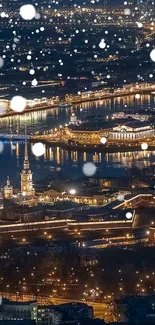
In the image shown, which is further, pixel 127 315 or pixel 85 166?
pixel 85 166

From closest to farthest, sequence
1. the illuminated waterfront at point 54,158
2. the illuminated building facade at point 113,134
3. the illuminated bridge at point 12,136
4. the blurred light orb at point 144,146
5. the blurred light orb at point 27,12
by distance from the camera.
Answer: the illuminated waterfront at point 54,158 < the blurred light orb at point 144,146 < the illuminated bridge at point 12,136 < the illuminated building facade at point 113,134 < the blurred light orb at point 27,12

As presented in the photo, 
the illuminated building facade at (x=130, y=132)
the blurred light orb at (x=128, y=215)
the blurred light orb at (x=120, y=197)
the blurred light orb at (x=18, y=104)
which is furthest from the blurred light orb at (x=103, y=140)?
the blurred light orb at (x=128, y=215)

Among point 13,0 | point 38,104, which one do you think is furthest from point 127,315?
point 13,0

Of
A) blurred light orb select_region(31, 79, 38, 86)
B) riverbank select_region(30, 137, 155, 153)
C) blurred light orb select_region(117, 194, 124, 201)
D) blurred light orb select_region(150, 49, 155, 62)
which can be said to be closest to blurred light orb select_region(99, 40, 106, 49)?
blurred light orb select_region(150, 49, 155, 62)

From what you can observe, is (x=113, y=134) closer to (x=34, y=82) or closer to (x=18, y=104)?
(x=18, y=104)

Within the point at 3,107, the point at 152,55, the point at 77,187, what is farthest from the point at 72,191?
the point at 152,55

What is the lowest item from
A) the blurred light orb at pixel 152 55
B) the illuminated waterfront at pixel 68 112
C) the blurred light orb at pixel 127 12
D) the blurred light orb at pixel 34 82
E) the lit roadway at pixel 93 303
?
the lit roadway at pixel 93 303

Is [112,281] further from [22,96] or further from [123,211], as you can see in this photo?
[22,96]

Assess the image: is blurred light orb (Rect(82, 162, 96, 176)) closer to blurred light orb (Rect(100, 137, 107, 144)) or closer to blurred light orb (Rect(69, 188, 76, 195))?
blurred light orb (Rect(69, 188, 76, 195))

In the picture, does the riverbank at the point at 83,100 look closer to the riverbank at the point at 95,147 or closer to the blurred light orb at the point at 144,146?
the riverbank at the point at 95,147
